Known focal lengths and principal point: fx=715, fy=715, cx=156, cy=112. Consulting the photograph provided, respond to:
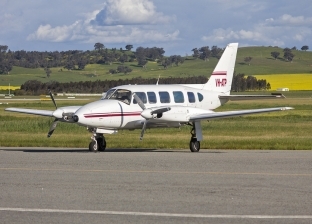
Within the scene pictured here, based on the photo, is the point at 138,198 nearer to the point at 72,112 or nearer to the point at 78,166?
the point at 78,166

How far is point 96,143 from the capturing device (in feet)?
77.9

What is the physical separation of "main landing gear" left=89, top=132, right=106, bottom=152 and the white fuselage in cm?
51

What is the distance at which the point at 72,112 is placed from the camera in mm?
23672

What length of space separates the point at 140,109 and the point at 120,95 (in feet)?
2.68

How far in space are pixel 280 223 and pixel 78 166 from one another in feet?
28.4

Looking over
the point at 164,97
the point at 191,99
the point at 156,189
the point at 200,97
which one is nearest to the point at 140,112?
the point at 164,97

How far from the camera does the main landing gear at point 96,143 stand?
932 inches

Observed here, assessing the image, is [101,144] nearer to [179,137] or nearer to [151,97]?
[151,97]

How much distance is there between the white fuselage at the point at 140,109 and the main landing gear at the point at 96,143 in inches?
20.2

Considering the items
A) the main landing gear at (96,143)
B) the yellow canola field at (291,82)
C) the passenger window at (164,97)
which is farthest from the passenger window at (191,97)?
the yellow canola field at (291,82)

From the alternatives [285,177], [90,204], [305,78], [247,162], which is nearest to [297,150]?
[247,162]

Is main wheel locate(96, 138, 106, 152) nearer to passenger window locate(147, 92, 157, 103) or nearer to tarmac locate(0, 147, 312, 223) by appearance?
passenger window locate(147, 92, 157, 103)

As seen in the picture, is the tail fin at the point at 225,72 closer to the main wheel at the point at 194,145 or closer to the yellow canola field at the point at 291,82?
the main wheel at the point at 194,145

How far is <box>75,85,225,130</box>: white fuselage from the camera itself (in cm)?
2289
